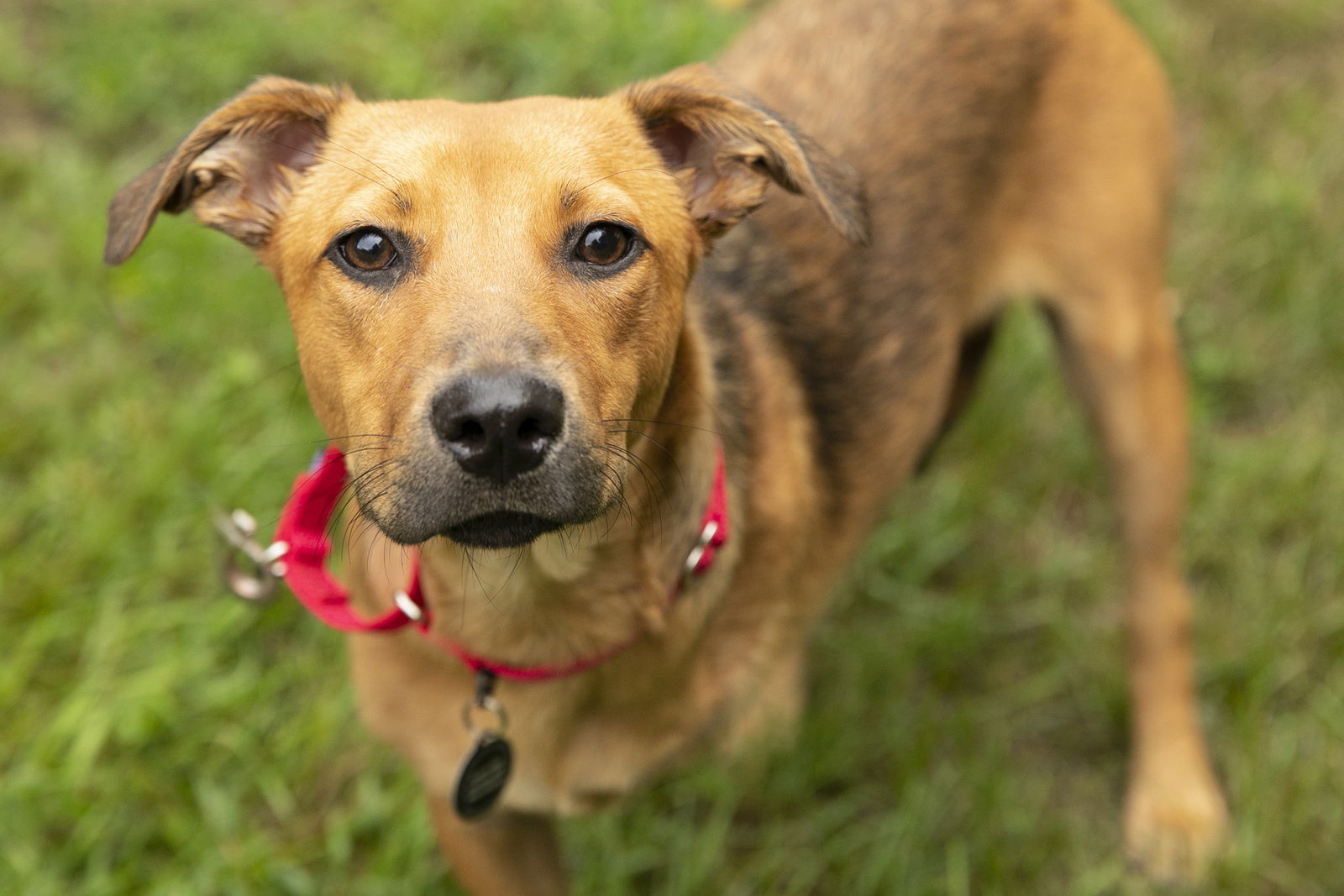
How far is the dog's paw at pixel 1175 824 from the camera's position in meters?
3.74

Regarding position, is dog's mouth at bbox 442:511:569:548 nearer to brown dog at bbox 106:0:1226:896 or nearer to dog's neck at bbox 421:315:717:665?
brown dog at bbox 106:0:1226:896

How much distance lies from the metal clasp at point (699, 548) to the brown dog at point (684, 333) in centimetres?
2

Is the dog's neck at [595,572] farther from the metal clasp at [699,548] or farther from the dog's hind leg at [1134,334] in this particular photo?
the dog's hind leg at [1134,334]

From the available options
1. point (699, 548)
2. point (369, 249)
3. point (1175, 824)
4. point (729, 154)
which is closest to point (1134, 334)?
point (1175, 824)

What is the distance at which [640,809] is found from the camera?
3670 millimetres

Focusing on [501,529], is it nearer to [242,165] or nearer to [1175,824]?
[242,165]

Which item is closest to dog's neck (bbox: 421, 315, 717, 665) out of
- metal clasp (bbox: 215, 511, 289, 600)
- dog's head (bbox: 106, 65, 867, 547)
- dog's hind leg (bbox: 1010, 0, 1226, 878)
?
dog's head (bbox: 106, 65, 867, 547)

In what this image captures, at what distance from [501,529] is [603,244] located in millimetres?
579

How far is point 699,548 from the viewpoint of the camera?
2635 millimetres

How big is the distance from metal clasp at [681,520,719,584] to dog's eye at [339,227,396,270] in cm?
86

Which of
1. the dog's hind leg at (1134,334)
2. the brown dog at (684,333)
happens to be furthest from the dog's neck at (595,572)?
the dog's hind leg at (1134,334)

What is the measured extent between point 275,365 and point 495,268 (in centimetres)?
265

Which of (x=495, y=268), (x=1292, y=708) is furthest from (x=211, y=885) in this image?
(x=1292, y=708)

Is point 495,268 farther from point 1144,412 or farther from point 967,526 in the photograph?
point 967,526
